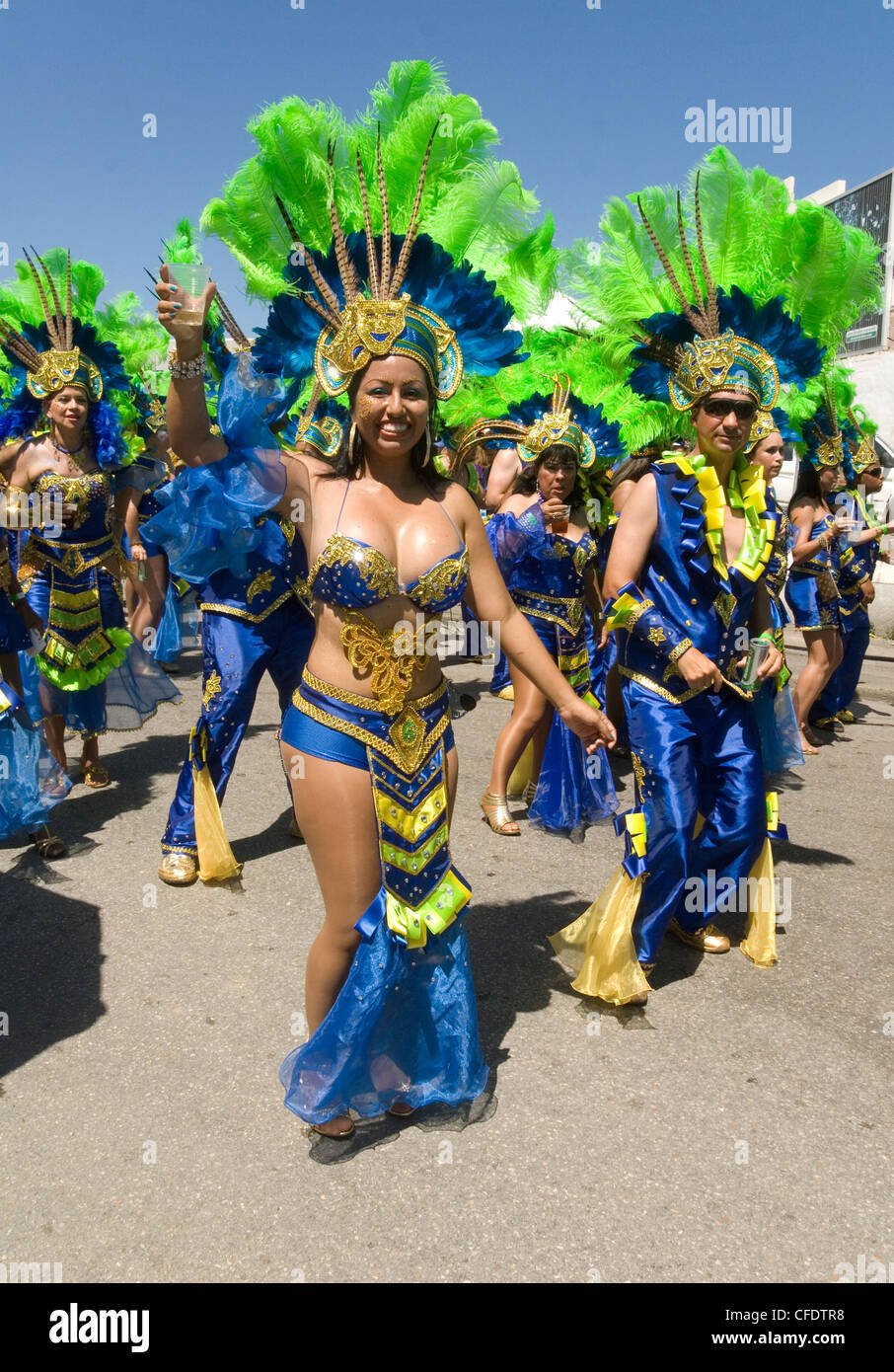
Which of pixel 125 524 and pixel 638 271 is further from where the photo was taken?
pixel 125 524

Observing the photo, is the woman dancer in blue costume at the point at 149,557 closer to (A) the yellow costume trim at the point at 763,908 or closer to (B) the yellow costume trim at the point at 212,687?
(B) the yellow costume trim at the point at 212,687

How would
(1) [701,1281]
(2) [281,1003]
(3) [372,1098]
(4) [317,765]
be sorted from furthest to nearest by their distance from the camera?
(2) [281,1003], (3) [372,1098], (4) [317,765], (1) [701,1281]

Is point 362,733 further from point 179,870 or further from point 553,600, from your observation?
point 553,600

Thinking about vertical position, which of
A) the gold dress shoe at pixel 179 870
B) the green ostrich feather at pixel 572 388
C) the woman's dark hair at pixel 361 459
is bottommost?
the gold dress shoe at pixel 179 870

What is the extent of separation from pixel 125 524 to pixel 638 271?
11.0ft

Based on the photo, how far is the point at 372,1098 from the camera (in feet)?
9.18

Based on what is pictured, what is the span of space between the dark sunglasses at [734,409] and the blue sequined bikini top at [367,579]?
1512 millimetres

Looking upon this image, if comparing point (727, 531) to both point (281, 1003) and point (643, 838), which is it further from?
→ point (281, 1003)

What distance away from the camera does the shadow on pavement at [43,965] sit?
3.32m

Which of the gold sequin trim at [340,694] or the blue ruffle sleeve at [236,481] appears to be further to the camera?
the gold sequin trim at [340,694]

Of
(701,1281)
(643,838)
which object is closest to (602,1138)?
(701,1281)

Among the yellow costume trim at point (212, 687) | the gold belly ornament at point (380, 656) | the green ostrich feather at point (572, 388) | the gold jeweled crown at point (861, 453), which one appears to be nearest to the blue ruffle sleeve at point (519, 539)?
the green ostrich feather at point (572, 388)

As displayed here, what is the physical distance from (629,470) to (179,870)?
373 centimetres

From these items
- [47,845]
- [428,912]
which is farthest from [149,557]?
[428,912]
